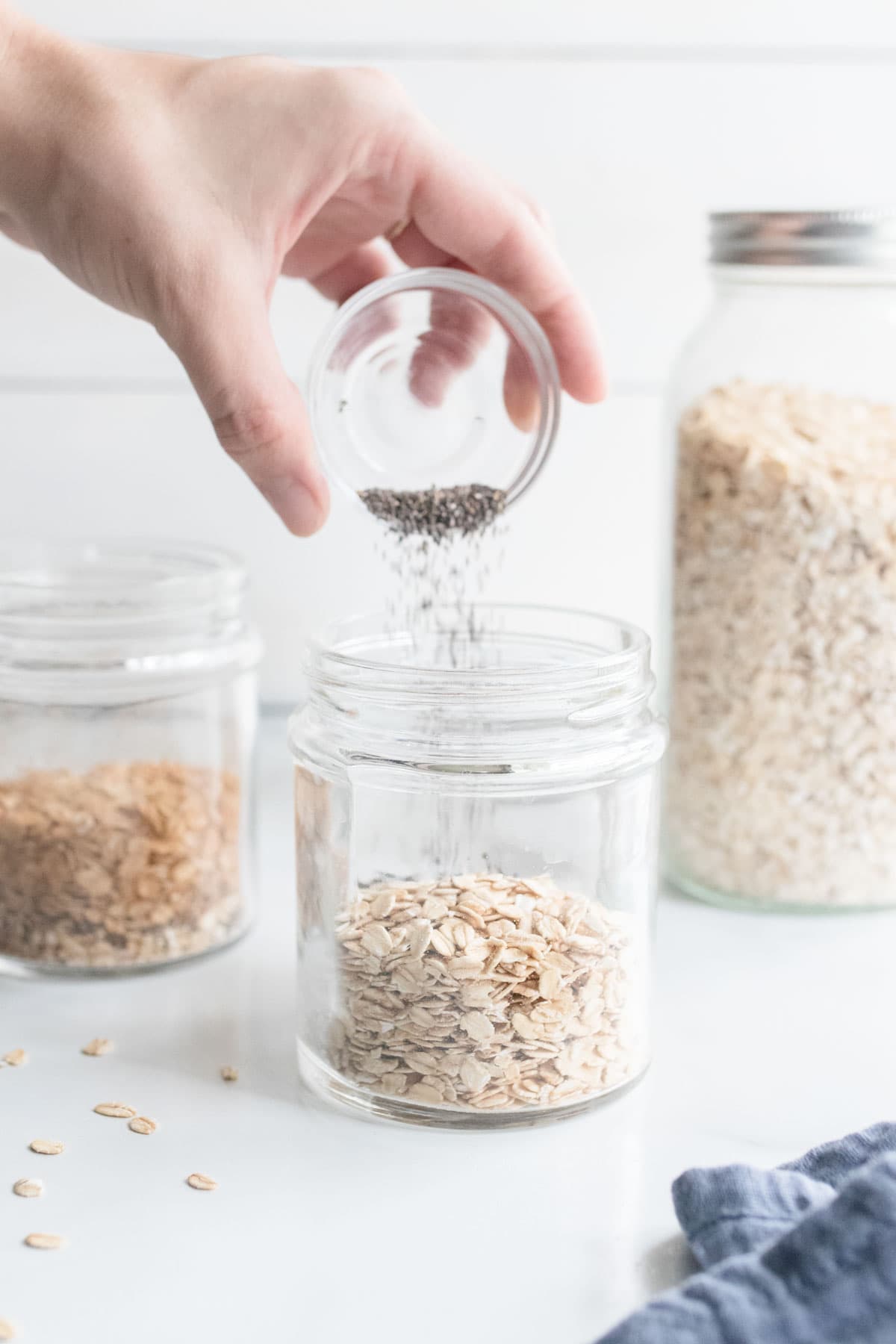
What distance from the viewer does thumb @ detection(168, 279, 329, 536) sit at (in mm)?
813

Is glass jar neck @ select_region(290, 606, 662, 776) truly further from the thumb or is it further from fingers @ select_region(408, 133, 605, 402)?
fingers @ select_region(408, 133, 605, 402)

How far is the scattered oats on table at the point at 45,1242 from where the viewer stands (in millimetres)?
659

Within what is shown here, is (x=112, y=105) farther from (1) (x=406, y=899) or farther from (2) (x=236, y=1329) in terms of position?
→ (2) (x=236, y=1329)

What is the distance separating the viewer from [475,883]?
78cm

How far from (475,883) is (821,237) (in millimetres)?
516

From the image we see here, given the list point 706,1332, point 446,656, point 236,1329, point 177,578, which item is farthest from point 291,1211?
point 177,578

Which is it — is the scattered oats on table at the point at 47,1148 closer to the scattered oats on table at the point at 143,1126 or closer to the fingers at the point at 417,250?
the scattered oats on table at the point at 143,1126

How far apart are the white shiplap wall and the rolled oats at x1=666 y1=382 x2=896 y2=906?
364mm

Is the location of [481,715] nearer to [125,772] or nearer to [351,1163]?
[351,1163]

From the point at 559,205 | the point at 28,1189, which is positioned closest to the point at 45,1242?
the point at 28,1189

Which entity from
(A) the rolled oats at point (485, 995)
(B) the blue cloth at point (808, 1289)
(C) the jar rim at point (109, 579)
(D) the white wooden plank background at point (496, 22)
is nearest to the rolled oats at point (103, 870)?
(C) the jar rim at point (109, 579)

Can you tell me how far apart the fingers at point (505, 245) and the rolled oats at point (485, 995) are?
443 mm

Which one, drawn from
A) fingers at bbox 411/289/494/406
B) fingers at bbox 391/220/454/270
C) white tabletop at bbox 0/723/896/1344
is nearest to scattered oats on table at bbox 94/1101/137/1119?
white tabletop at bbox 0/723/896/1344

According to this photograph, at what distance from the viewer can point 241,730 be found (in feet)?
3.46
